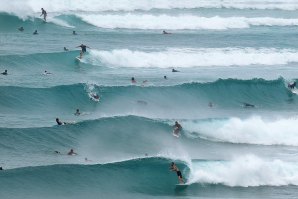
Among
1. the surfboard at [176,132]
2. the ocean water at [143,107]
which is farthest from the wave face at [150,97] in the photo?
the surfboard at [176,132]

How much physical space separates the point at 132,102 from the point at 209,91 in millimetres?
4160

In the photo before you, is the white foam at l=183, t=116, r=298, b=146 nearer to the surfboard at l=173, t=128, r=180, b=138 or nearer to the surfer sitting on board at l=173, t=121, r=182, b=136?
the surfer sitting on board at l=173, t=121, r=182, b=136

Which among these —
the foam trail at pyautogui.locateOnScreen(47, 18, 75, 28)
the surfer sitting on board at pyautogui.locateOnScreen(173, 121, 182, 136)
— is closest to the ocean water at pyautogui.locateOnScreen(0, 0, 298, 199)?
the foam trail at pyautogui.locateOnScreen(47, 18, 75, 28)

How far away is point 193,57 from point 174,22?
14.0m

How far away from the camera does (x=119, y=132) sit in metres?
26.8

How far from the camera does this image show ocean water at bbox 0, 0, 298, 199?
73.3 feet

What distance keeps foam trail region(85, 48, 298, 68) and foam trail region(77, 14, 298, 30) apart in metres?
9.47

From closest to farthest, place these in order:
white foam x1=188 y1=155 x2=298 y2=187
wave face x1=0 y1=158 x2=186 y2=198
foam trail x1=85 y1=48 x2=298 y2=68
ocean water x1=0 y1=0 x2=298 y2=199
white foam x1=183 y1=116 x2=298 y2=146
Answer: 1. wave face x1=0 y1=158 x2=186 y2=198
2. ocean water x1=0 y1=0 x2=298 y2=199
3. white foam x1=188 y1=155 x2=298 y2=187
4. white foam x1=183 y1=116 x2=298 y2=146
5. foam trail x1=85 y1=48 x2=298 y2=68

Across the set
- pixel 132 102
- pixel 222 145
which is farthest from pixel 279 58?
pixel 222 145

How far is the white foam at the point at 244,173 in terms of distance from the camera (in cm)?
2273

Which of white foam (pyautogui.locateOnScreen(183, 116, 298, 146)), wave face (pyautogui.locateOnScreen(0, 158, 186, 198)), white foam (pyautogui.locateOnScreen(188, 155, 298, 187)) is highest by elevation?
white foam (pyautogui.locateOnScreen(183, 116, 298, 146))

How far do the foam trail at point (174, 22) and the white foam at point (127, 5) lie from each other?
12.0ft

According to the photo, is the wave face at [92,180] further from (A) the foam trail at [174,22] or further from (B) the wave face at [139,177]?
(A) the foam trail at [174,22]

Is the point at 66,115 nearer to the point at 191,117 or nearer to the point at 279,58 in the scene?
the point at 191,117
